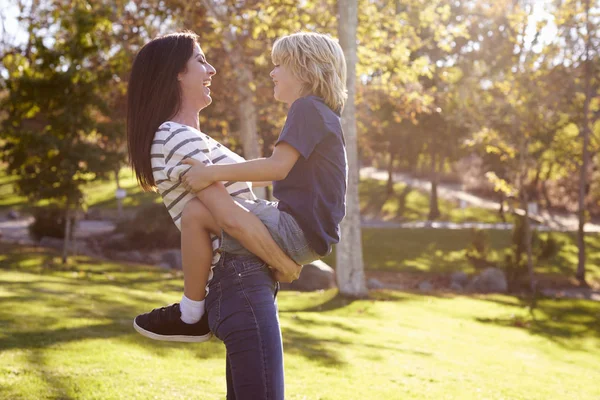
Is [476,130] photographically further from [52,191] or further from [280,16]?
[52,191]

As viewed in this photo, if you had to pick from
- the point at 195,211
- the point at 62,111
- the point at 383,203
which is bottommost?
the point at 383,203

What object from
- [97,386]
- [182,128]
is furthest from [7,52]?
[182,128]

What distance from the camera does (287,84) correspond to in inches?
111

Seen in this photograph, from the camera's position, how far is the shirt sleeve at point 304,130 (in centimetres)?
263

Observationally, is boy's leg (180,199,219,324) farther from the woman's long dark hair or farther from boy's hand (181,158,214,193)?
the woman's long dark hair

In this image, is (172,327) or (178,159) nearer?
(178,159)

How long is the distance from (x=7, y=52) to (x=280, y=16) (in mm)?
11882

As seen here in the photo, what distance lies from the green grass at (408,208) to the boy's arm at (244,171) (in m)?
38.3

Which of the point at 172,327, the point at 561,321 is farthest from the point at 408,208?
the point at 172,327

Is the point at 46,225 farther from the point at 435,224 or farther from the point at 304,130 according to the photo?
the point at 304,130

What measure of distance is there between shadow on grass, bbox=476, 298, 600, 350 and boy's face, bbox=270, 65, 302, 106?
11.3 meters

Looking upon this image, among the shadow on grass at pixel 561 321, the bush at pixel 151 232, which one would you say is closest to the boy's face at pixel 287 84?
the shadow on grass at pixel 561 321

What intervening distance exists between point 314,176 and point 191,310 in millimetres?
759

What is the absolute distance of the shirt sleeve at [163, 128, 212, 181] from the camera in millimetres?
2637
